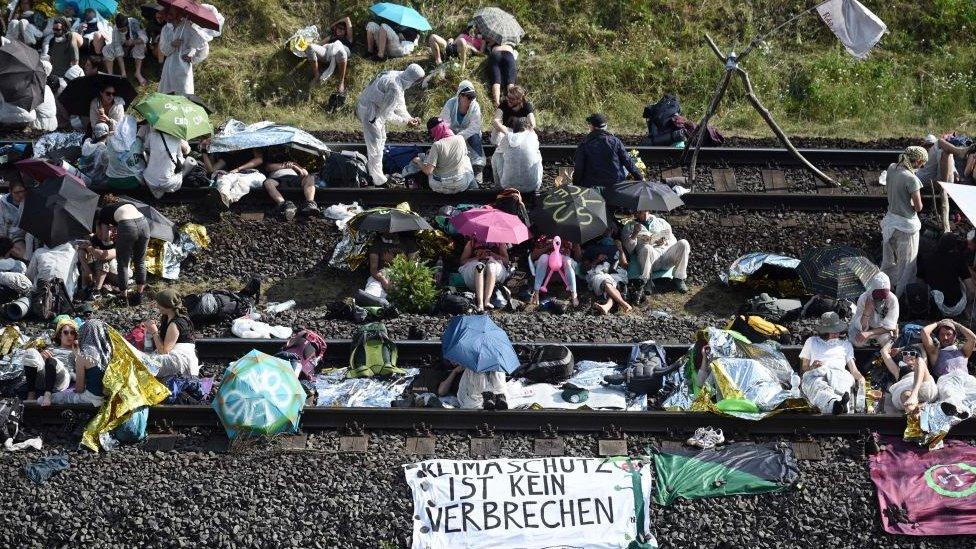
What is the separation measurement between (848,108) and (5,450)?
12.3 m

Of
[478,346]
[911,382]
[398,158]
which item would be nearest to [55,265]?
[398,158]

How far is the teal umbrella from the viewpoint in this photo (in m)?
14.9

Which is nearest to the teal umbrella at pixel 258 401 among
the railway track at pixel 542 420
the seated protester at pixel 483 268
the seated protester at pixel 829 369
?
the railway track at pixel 542 420

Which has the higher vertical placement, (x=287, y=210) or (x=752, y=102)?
(x=752, y=102)

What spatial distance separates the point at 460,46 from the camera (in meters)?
21.8

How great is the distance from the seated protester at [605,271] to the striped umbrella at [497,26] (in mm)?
4275

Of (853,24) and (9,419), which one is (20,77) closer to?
(9,419)

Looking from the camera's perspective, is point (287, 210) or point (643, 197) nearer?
point (643, 197)

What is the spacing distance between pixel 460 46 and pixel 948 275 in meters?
7.52

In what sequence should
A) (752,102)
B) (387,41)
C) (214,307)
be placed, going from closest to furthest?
(214,307), (752,102), (387,41)

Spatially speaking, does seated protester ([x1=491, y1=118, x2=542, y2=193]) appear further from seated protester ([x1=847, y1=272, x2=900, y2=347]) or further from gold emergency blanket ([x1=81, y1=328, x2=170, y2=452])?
gold emergency blanket ([x1=81, y1=328, x2=170, y2=452])

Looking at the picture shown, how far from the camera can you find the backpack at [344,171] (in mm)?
19109

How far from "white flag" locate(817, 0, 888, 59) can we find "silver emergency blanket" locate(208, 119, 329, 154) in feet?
20.1

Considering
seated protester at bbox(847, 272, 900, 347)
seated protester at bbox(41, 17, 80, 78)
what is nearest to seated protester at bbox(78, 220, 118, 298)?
seated protester at bbox(41, 17, 80, 78)
